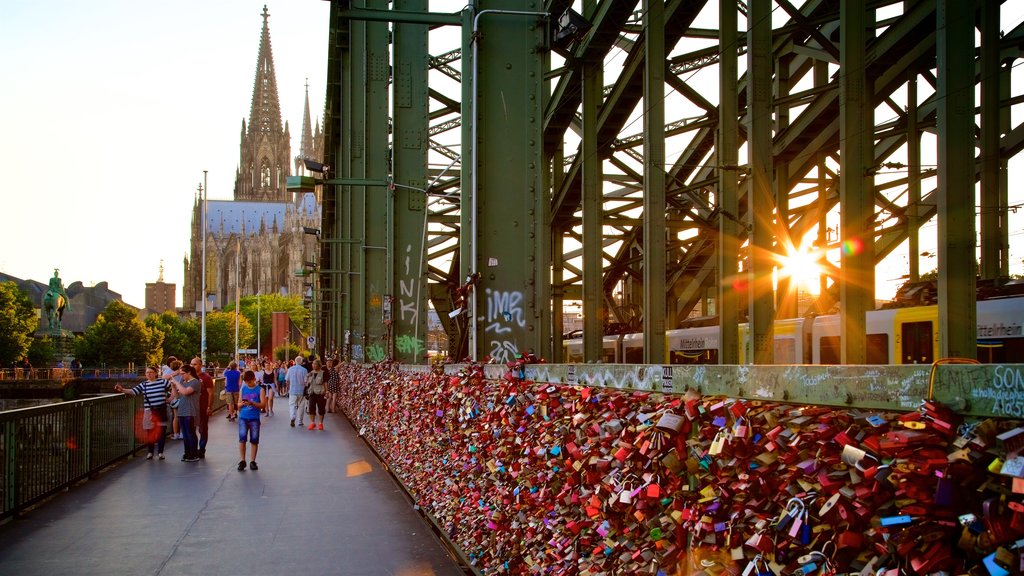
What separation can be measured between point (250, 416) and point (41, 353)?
328 ft

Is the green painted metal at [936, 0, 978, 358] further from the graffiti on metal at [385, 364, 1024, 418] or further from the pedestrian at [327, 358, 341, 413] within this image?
the pedestrian at [327, 358, 341, 413]

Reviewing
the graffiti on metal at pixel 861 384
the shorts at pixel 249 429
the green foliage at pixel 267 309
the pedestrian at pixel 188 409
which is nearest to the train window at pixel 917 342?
the shorts at pixel 249 429

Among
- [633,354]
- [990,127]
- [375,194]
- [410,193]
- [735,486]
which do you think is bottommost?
[633,354]

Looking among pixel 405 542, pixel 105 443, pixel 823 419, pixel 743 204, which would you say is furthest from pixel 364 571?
pixel 743 204

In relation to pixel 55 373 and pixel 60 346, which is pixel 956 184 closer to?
pixel 55 373

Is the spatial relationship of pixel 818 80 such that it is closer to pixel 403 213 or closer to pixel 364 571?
pixel 403 213

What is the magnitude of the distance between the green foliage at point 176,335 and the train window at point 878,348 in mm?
116926

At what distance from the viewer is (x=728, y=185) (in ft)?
45.4

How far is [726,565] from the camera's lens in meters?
3.24

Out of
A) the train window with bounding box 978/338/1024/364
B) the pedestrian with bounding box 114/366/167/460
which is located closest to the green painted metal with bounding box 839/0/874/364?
the train window with bounding box 978/338/1024/364

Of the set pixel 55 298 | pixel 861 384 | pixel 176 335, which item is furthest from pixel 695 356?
pixel 176 335

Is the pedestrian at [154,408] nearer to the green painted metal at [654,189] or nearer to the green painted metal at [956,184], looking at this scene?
the green painted metal at [654,189]

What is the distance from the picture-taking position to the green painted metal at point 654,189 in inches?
489

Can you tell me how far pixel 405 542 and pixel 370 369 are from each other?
10900 mm
